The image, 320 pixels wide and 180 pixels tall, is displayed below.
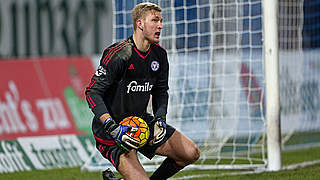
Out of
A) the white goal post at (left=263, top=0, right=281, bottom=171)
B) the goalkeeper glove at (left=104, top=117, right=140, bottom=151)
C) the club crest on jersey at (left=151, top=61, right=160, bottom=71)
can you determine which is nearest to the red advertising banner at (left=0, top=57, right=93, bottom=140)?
the white goal post at (left=263, top=0, right=281, bottom=171)

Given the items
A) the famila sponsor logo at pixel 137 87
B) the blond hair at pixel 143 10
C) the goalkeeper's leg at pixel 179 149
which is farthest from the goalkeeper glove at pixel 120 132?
the blond hair at pixel 143 10

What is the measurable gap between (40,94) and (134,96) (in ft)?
20.3

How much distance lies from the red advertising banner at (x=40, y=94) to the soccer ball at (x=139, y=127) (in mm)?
5711

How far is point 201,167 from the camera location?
8.16 metres

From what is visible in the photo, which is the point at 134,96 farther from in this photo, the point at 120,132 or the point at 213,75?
the point at 213,75

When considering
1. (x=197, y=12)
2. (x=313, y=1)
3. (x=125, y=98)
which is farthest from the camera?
(x=313, y=1)

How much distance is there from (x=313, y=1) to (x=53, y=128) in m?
5.03

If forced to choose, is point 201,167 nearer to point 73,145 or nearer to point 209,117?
point 209,117

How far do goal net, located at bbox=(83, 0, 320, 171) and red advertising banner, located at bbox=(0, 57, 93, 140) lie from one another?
2690 mm

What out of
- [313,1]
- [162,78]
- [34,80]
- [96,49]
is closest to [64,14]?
[96,49]

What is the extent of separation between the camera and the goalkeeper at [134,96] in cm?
539

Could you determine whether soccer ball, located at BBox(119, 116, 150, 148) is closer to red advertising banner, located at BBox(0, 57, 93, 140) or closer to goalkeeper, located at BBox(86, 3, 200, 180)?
goalkeeper, located at BBox(86, 3, 200, 180)

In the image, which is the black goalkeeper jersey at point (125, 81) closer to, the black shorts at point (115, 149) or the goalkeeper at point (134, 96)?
the goalkeeper at point (134, 96)

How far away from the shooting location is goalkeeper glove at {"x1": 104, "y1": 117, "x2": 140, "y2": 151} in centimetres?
519
